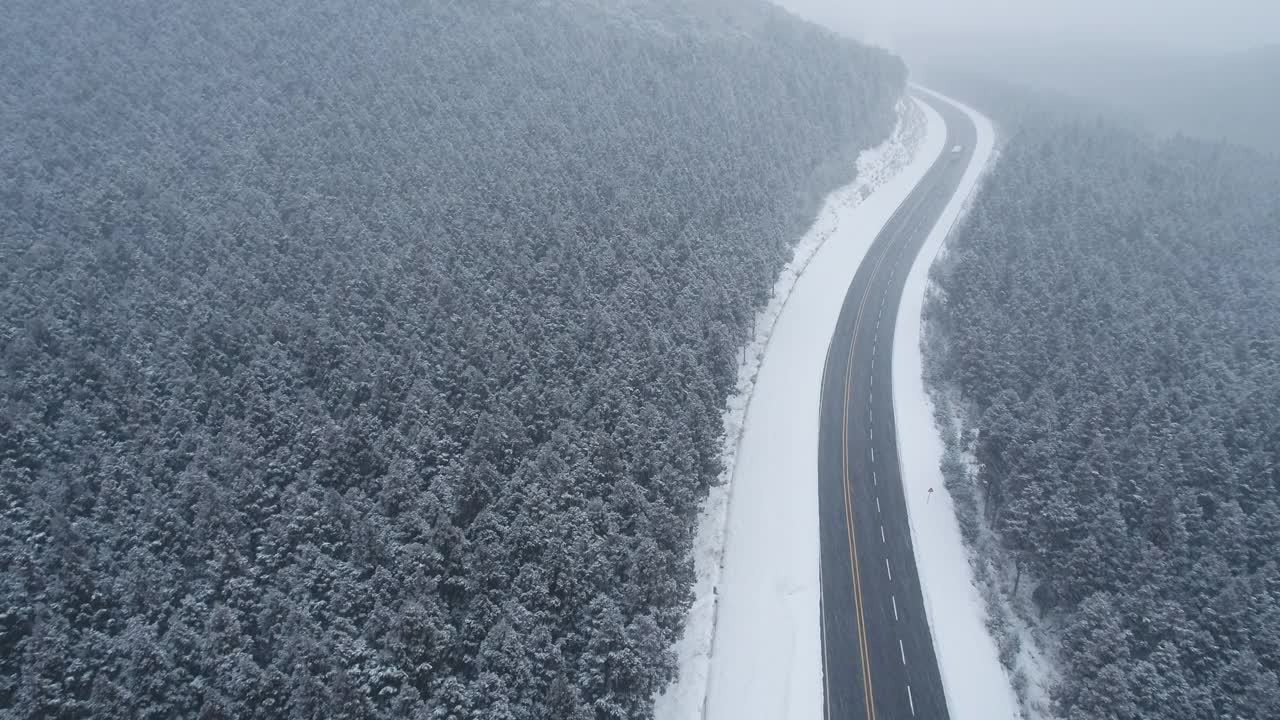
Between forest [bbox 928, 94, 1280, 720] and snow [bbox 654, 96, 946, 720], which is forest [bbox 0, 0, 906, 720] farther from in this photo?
snow [bbox 654, 96, 946, 720]

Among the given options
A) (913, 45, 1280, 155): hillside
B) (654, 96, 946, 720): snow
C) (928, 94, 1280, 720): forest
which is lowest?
(654, 96, 946, 720): snow

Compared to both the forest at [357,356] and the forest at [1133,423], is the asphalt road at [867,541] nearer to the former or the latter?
the forest at [1133,423]

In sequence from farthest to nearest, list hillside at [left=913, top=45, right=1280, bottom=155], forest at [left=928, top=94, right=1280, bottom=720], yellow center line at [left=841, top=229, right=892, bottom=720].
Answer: hillside at [left=913, top=45, right=1280, bottom=155]
yellow center line at [left=841, top=229, right=892, bottom=720]
forest at [left=928, top=94, right=1280, bottom=720]

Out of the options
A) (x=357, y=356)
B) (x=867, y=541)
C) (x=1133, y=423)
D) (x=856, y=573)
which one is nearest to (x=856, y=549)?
(x=867, y=541)

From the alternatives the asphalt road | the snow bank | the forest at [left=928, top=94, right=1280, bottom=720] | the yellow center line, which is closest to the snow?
the asphalt road

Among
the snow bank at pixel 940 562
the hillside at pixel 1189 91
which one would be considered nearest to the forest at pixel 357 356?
the snow bank at pixel 940 562
